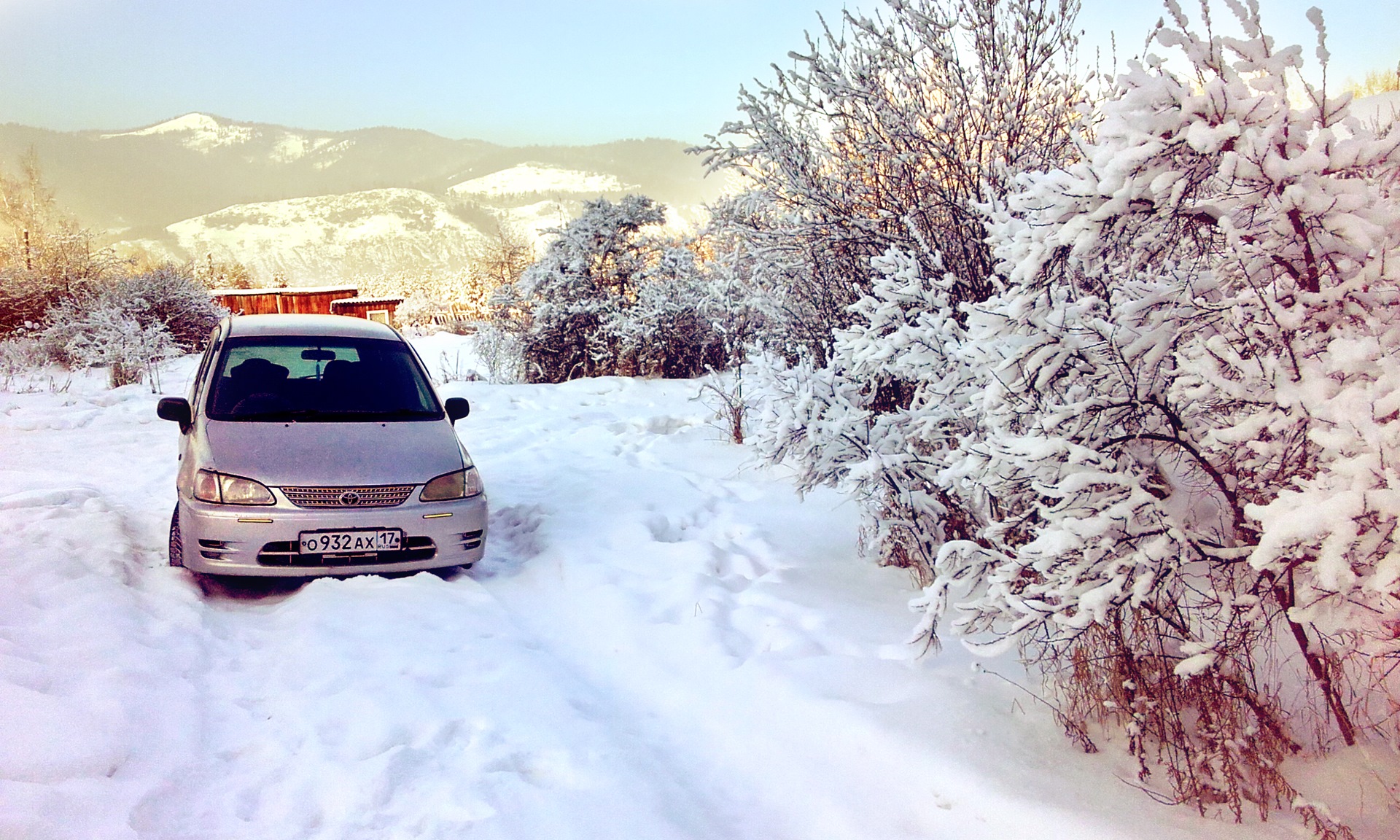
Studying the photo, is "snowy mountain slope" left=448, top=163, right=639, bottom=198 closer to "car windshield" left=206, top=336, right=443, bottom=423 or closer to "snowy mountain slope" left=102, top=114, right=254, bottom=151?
"snowy mountain slope" left=102, top=114, right=254, bottom=151

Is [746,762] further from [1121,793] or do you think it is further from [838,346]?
[838,346]

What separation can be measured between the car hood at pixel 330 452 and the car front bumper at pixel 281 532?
159 mm

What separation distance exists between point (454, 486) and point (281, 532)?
0.99 meters

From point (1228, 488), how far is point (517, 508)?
5.11 m

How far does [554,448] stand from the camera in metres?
8.74

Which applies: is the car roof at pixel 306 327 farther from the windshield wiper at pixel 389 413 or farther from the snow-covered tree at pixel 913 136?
the snow-covered tree at pixel 913 136

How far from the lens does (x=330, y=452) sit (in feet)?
16.0

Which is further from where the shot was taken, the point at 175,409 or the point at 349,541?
the point at 175,409

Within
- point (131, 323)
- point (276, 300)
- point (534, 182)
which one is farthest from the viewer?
point (534, 182)

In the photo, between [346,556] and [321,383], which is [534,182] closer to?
[321,383]

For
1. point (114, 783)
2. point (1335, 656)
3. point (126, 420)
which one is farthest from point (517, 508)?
point (126, 420)

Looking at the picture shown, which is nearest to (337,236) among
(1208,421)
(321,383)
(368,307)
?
(368,307)

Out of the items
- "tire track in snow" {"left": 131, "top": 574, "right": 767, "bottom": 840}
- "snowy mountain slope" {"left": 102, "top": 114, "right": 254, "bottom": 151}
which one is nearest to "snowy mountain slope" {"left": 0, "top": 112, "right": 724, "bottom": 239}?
"snowy mountain slope" {"left": 102, "top": 114, "right": 254, "bottom": 151}

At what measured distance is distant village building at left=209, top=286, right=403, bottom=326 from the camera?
18656 millimetres
